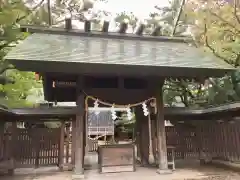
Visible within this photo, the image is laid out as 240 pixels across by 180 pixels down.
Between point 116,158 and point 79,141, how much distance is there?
45.6 inches

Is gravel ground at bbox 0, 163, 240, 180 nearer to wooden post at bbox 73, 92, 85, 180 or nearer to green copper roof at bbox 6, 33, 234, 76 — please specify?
wooden post at bbox 73, 92, 85, 180

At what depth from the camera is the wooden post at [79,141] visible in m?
5.81

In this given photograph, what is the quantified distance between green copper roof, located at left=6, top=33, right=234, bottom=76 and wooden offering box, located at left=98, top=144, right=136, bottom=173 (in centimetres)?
252

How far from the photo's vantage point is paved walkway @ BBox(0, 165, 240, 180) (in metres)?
5.66

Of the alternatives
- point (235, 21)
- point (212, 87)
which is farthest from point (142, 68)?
point (212, 87)

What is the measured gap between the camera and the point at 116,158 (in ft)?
20.7

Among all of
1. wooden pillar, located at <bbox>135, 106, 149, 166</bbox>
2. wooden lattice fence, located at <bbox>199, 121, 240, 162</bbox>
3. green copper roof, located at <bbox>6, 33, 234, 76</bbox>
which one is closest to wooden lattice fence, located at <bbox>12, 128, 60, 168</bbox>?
green copper roof, located at <bbox>6, 33, 234, 76</bbox>

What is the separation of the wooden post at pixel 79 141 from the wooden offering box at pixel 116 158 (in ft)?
1.95

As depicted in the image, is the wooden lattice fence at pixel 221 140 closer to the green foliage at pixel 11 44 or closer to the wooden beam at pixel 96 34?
the wooden beam at pixel 96 34

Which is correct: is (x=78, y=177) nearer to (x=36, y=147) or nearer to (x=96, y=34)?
(x=36, y=147)

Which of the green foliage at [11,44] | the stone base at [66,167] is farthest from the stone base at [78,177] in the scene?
the green foliage at [11,44]

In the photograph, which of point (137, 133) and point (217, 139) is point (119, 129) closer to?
point (137, 133)

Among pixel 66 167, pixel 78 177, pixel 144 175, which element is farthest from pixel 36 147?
pixel 144 175

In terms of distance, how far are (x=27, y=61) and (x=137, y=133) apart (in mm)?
4946
